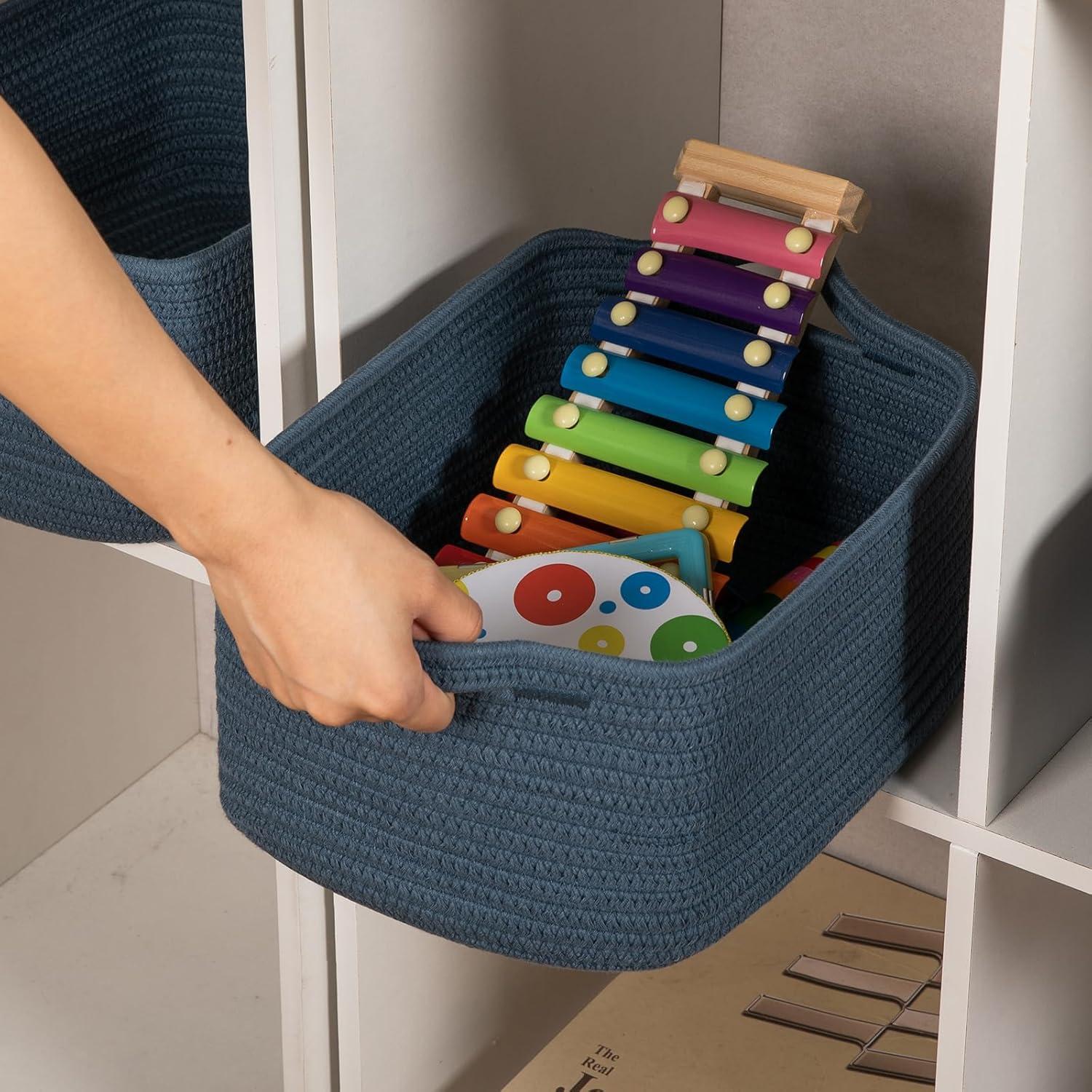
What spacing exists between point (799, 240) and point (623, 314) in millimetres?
111

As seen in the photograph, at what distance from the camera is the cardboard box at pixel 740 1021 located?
1.20 metres

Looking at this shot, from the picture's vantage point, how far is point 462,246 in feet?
3.12

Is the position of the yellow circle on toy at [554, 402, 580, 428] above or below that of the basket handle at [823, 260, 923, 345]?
below

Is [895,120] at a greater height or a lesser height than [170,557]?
greater

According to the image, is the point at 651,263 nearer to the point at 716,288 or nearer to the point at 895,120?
the point at 716,288

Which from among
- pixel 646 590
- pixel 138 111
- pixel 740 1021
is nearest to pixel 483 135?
pixel 646 590

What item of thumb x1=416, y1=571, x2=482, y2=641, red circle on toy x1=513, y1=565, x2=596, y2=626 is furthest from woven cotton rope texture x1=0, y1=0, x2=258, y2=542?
thumb x1=416, y1=571, x2=482, y2=641

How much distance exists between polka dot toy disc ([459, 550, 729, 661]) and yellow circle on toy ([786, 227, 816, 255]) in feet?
0.64

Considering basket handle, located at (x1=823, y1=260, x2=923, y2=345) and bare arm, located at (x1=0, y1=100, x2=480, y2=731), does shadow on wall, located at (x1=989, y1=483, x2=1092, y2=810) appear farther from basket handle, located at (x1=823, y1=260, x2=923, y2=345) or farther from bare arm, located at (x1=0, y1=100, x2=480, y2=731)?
bare arm, located at (x1=0, y1=100, x2=480, y2=731)

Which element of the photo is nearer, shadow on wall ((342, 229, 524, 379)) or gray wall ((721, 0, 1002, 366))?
shadow on wall ((342, 229, 524, 379))

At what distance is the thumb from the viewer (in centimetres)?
65

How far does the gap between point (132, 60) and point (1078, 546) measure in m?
0.83

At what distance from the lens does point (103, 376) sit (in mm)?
577

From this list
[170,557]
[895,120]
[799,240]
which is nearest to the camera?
[799,240]
